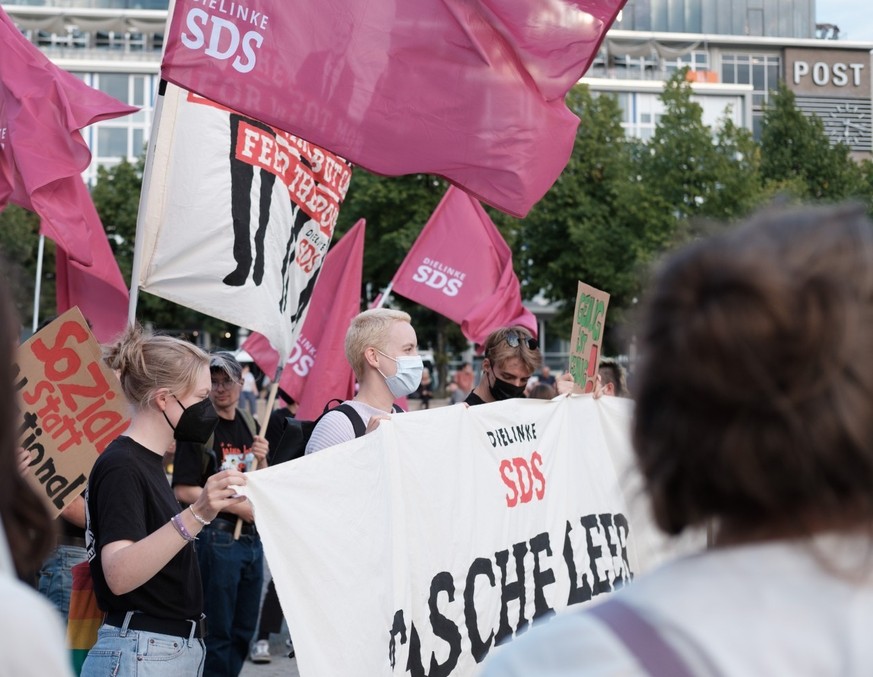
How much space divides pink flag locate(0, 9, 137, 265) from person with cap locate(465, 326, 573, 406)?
7.77 feet

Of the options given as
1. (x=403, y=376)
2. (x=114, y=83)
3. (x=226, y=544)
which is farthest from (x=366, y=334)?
(x=114, y=83)

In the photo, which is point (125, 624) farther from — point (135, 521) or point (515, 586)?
point (515, 586)

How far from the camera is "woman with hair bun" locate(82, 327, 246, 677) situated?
3.37m

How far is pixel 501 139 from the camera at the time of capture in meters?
5.45

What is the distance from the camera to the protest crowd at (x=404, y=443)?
1.18 metres

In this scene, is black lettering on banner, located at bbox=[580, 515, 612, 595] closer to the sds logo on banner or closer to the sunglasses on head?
the sds logo on banner

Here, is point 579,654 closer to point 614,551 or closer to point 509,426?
point 509,426

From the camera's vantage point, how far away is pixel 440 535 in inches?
171

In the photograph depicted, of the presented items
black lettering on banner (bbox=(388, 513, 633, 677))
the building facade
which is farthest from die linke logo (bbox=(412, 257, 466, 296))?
the building facade

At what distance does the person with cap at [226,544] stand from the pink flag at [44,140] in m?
1.20

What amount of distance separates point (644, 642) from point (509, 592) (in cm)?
366

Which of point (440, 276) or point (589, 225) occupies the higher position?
point (440, 276)

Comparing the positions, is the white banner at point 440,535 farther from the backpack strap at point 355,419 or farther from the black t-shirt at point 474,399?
the black t-shirt at point 474,399

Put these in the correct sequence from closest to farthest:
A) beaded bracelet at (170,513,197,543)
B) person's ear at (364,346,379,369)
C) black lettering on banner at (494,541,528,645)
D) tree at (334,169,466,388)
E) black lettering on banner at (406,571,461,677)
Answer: beaded bracelet at (170,513,197,543) → black lettering on banner at (406,571,461,677) → black lettering on banner at (494,541,528,645) → person's ear at (364,346,379,369) → tree at (334,169,466,388)
